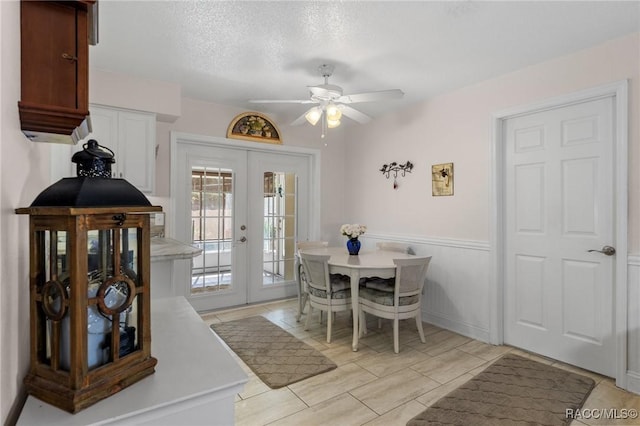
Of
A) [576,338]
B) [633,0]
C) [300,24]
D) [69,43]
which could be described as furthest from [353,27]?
[576,338]

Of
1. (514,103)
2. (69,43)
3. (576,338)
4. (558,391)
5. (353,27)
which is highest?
(353,27)

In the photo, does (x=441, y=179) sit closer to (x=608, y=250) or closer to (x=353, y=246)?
(x=353, y=246)

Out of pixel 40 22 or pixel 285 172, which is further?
pixel 285 172

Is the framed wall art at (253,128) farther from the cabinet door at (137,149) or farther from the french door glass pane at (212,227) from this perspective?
the cabinet door at (137,149)

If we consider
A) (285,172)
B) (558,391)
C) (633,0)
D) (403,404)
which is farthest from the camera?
(285,172)

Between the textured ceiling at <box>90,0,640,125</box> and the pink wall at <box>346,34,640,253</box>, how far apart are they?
16cm

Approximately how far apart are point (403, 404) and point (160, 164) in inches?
131

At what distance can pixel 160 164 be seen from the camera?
3699 millimetres

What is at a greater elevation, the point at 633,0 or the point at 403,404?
the point at 633,0

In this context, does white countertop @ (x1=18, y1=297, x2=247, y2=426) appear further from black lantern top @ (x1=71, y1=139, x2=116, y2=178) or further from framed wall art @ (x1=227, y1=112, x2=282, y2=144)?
framed wall art @ (x1=227, y1=112, x2=282, y2=144)

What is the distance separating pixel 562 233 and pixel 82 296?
3344 millimetres

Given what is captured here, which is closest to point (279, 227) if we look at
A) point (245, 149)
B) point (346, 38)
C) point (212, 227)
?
point (212, 227)

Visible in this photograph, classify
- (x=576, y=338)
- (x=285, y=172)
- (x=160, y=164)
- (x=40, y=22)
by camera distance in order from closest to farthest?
(x=40, y=22), (x=576, y=338), (x=160, y=164), (x=285, y=172)

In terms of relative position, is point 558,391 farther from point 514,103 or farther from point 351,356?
point 514,103
